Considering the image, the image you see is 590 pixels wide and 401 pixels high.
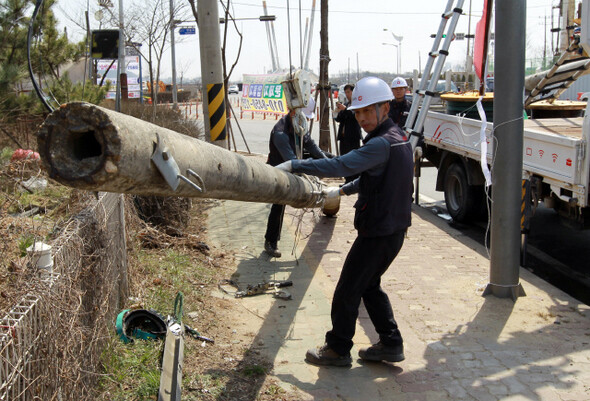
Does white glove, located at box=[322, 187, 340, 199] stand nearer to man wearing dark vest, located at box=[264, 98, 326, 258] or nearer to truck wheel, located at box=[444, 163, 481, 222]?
man wearing dark vest, located at box=[264, 98, 326, 258]

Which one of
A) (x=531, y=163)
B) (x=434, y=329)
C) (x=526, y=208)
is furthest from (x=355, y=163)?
(x=531, y=163)

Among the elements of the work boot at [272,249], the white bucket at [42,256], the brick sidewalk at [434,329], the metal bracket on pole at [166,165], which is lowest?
the brick sidewalk at [434,329]

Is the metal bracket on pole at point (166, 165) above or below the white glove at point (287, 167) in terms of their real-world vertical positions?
above

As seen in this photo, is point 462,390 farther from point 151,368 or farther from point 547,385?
point 151,368

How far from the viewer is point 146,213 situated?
25.6ft

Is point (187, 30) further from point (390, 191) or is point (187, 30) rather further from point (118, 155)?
point (118, 155)

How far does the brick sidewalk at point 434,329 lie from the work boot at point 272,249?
0.09m

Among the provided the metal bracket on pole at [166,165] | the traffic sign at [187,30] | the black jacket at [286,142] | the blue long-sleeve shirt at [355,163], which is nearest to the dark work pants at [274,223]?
the black jacket at [286,142]

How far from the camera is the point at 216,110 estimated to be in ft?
32.1

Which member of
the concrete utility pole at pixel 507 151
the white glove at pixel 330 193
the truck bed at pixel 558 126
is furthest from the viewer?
the truck bed at pixel 558 126

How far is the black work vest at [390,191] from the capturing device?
14.2ft

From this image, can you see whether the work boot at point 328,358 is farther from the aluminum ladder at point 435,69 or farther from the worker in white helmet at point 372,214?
the aluminum ladder at point 435,69

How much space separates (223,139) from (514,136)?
5.23m

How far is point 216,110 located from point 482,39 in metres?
4.09
